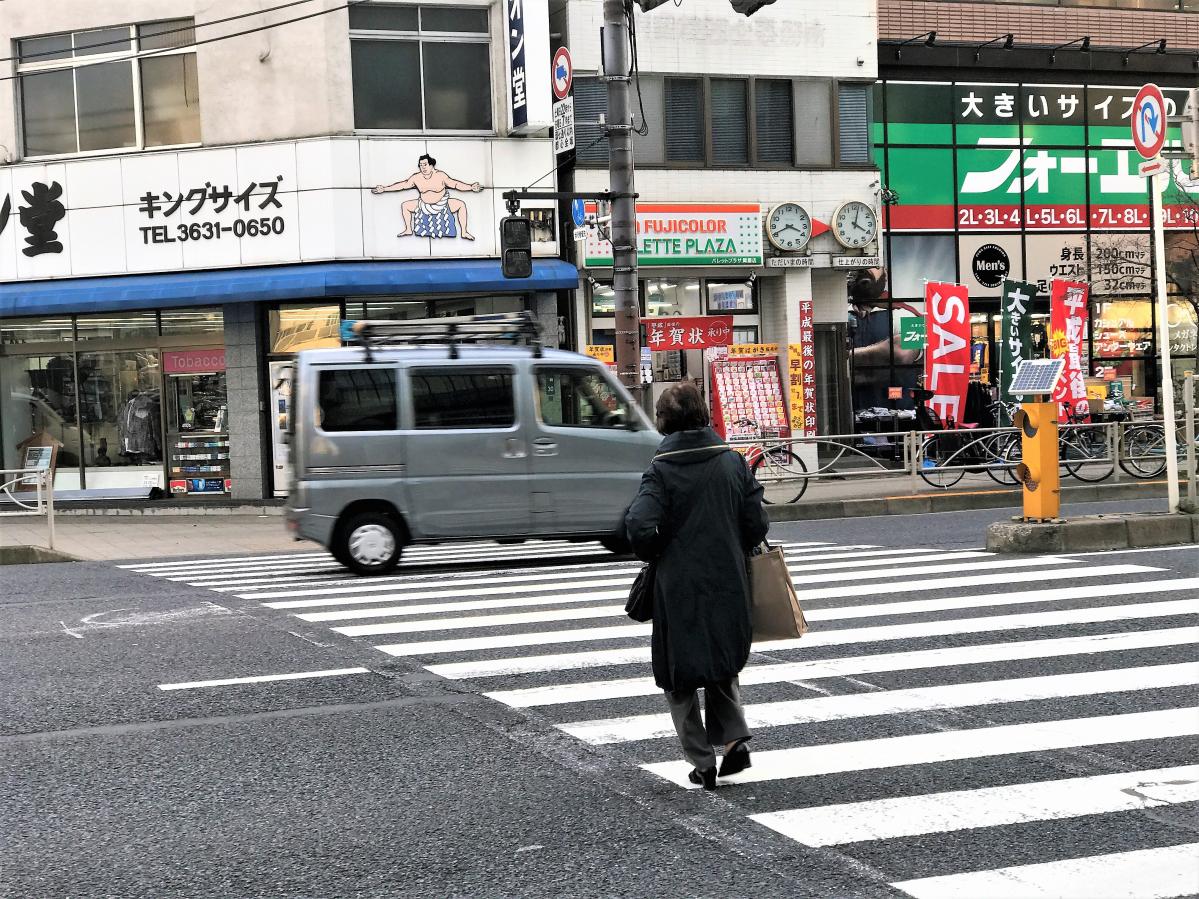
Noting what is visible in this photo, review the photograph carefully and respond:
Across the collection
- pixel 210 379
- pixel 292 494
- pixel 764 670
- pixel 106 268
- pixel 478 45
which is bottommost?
pixel 764 670

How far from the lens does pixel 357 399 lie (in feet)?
43.8

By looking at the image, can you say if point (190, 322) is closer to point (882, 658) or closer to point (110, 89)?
point (110, 89)

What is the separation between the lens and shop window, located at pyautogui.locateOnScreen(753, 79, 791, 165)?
80.1 ft

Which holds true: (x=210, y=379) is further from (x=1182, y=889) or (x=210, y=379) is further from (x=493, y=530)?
(x=1182, y=889)

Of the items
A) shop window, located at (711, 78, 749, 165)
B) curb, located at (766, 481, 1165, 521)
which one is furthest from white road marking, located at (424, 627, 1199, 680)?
shop window, located at (711, 78, 749, 165)

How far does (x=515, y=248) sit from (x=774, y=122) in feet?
30.9

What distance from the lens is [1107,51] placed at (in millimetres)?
28875

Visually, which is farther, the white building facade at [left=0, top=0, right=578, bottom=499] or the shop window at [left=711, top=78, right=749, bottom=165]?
the shop window at [left=711, top=78, right=749, bottom=165]

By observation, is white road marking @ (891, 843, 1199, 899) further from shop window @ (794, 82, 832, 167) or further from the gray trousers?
shop window @ (794, 82, 832, 167)

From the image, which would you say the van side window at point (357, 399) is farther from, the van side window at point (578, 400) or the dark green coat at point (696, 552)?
the dark green coat at point (696, 552)

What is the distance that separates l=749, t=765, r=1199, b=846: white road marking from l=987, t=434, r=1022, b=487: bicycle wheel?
15.4 metres

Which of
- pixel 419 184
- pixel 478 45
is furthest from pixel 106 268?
pixel 478 45

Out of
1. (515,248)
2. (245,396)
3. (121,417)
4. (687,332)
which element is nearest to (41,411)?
(121,417)

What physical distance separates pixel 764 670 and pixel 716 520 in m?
2.75
